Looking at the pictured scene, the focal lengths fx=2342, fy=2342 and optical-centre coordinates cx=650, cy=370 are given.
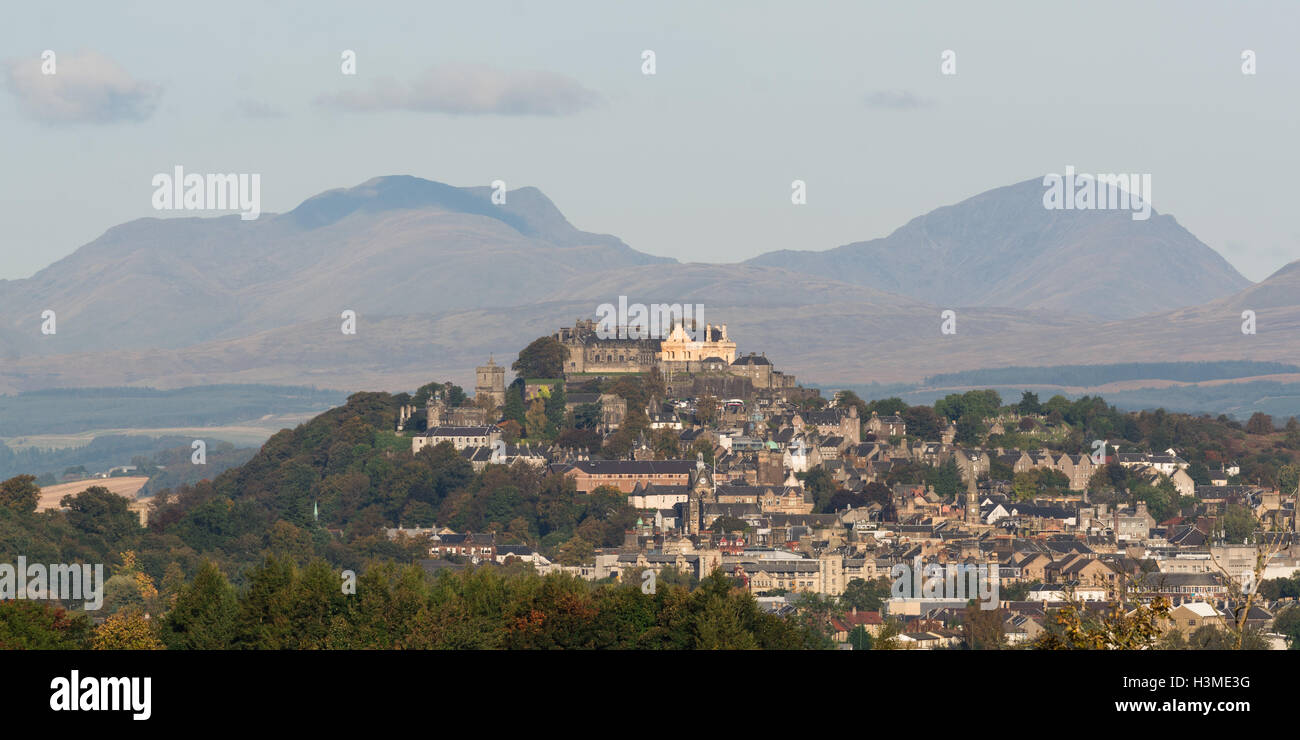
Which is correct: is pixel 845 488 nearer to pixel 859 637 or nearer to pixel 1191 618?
pixel 1191 618

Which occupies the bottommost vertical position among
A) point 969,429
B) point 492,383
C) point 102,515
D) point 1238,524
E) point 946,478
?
point 1238,524

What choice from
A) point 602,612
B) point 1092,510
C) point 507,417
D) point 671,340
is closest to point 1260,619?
point 1092,510

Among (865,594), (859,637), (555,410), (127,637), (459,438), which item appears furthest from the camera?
(555,410)

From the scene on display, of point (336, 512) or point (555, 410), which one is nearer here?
point (336, 512)

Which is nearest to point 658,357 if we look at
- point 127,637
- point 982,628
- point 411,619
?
point 982,628

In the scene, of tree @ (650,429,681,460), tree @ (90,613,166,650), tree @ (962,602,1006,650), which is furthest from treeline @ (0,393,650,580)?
tree @ (90,613,166,650)

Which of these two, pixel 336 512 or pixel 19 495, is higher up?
pixel 19 495
